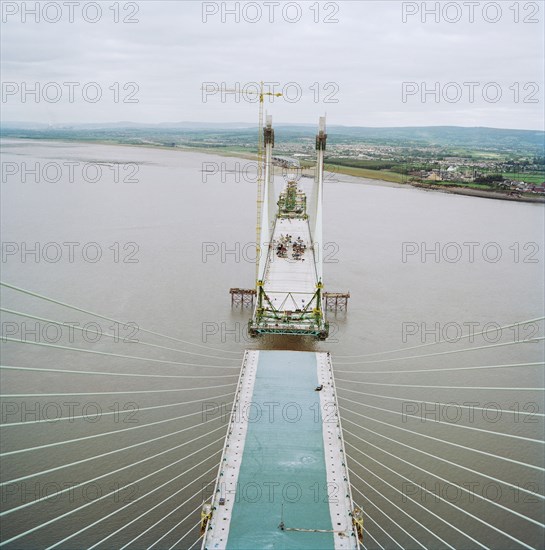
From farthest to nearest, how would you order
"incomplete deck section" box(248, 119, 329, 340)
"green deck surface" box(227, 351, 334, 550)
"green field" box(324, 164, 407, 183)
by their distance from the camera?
"green field" box(324, 164, 407, 183), "incomplete deck section" box(248, 119, 329, 340), "green deck surface" box(227, 351, 334, 550)

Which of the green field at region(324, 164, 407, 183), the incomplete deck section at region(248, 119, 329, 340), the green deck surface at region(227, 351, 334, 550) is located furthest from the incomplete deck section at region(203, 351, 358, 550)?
the green field at region(324, 164, 407, 183)

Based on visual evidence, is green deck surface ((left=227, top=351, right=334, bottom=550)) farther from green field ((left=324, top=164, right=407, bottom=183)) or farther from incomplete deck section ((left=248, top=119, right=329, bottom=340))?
green field ((left=324, top=164, right=407, bottom=183))

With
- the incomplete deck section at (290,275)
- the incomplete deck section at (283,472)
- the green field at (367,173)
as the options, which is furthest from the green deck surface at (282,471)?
the green field at (367,173)

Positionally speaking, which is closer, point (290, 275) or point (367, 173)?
point (290, 275)

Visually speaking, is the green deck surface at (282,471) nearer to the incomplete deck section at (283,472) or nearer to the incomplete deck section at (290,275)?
the incomplete deck section at (283,472)

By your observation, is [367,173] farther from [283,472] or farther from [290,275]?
[283,472]

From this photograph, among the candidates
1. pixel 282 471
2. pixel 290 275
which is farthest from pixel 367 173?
pixel 282 471
